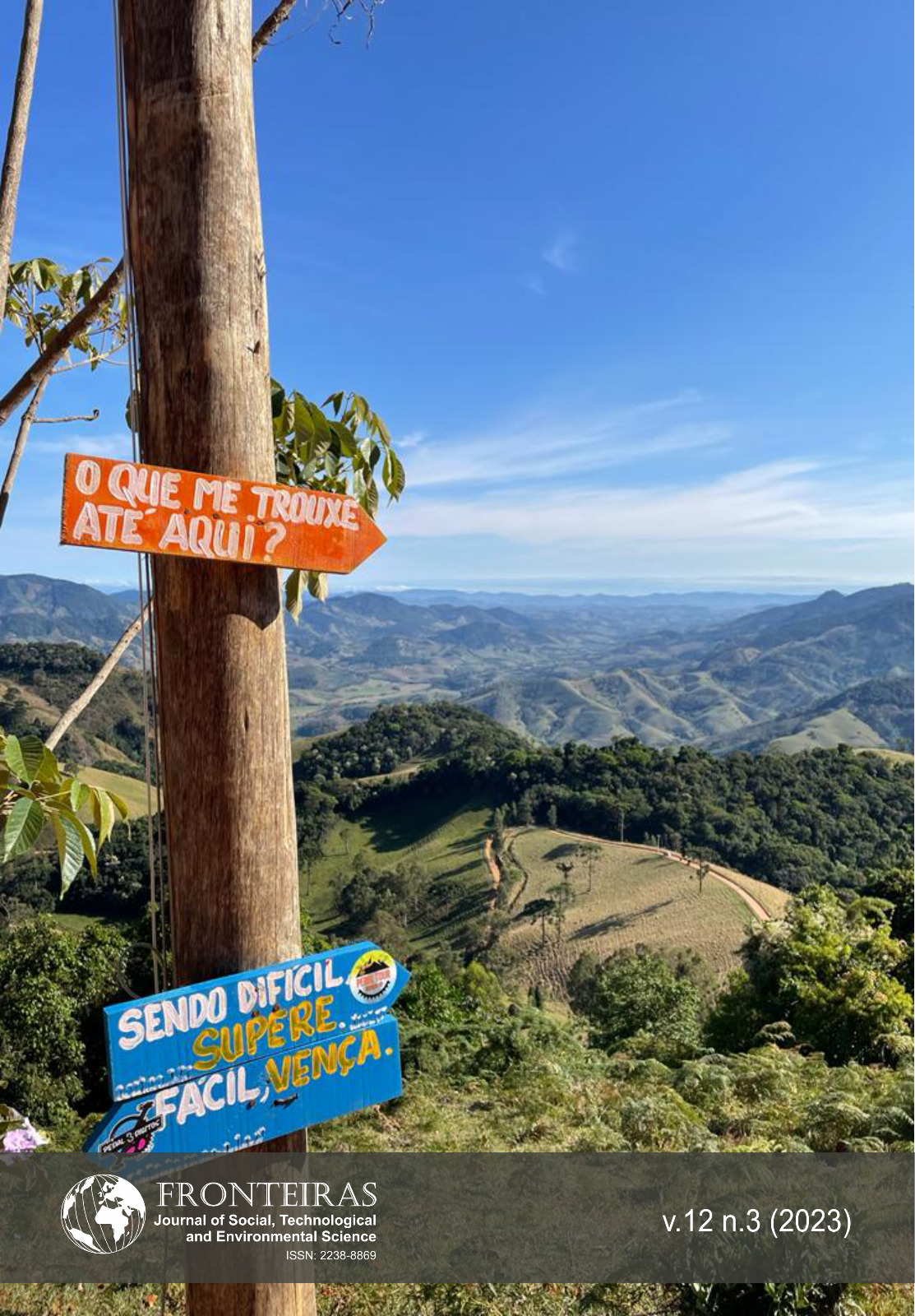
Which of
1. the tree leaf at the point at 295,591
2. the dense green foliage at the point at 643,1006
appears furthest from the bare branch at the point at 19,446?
the dense green foliage at the point at 643,1006

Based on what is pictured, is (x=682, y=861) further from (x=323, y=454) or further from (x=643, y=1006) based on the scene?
(x=323, y=454)

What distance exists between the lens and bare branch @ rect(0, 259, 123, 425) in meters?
2.60

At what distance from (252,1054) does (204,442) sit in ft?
4.55

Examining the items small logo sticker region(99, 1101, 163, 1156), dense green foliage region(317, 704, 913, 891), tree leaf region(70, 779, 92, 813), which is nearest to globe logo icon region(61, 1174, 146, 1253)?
small logo sticker region(99, 1101, 163, 1156)

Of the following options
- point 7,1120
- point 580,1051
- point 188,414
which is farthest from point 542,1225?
point 580,1051

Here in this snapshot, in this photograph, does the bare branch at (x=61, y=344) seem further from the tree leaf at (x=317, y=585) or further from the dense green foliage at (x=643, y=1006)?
the dense green foliage at (x=643, y=1006)

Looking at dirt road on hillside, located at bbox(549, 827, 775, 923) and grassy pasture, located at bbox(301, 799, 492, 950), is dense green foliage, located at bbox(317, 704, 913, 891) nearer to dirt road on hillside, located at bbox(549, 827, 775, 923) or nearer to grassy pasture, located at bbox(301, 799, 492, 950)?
dirt road on hillside, located at bbox(549, 827, 775, 923)

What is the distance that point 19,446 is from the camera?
2.75 m

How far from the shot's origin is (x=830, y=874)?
190 ft

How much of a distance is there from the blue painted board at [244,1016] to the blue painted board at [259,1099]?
1.0 inches

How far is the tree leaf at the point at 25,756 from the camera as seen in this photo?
1.57m

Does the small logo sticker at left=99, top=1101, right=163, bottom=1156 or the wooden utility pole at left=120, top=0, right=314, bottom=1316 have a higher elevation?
the wooden utility pole at left=120, top=0, right=314, bottom=1316

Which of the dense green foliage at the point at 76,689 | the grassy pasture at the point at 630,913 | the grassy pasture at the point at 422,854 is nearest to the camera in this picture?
the grassy pasture at the point at 630,913

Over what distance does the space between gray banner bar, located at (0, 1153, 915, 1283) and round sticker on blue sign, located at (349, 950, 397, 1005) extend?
1.11 metres
